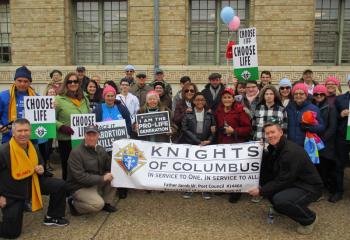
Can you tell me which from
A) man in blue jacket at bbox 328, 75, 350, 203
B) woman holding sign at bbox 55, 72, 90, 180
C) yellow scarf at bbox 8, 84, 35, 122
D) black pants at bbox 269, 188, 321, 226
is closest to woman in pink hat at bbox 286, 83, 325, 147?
man in blue jacket at bbox 328, 75, 350, 203

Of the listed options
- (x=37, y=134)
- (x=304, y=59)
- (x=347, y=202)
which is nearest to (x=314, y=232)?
(x=347, y=202)

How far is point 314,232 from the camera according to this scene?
4.18 meters

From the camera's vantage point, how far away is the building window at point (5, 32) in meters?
12.3

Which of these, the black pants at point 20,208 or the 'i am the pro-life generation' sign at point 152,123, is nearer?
the black pants at point 20,208

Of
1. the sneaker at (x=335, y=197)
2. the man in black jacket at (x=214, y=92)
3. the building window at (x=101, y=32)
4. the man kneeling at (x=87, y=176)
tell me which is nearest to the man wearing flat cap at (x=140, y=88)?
the man in black jacket at (x=214, y=92)

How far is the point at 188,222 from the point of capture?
4.44 meters

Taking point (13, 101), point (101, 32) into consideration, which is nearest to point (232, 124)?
point (13, 101)

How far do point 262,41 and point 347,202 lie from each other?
23.1 ft

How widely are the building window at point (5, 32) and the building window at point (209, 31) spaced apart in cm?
695

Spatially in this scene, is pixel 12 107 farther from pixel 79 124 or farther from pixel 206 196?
pixel 206 196

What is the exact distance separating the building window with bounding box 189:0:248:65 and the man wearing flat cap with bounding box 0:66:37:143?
Answer: 7.50m

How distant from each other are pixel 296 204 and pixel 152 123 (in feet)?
8.06

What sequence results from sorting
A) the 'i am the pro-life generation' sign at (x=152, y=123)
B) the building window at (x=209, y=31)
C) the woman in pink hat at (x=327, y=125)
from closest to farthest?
the woman in pink hat at (x=327, y=125), the 'i am the pro-life generation' sign at (x=152, y=123), the building window at (x=209, y=31)

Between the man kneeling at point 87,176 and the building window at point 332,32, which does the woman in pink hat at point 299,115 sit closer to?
the man kneeling at point 87,176
